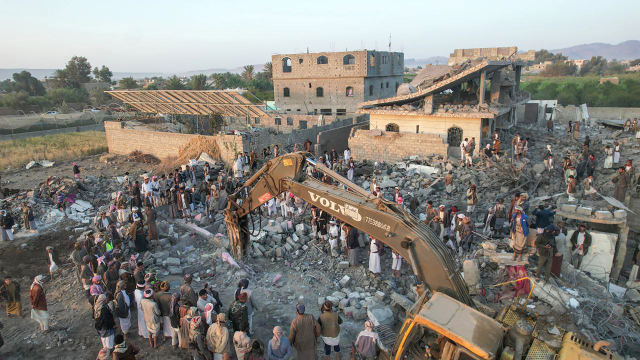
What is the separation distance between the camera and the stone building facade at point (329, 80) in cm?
3484

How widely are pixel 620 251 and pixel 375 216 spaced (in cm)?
824

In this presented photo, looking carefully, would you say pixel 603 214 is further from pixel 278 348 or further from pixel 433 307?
pixel 278 348

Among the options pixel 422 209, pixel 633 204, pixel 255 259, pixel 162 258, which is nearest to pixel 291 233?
pixel 255 259

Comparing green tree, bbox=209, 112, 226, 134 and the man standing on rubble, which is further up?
green tree, bbox=209, 112, 226, 134

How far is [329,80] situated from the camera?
118 ft

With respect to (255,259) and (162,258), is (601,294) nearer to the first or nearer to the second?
(255,259)

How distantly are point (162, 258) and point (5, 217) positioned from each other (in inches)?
242

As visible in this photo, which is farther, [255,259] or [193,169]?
[193,169]

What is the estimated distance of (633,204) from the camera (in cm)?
1340

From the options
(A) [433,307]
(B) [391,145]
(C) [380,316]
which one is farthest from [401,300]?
(B) [391,145]

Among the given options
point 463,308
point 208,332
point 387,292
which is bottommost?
point 387,292

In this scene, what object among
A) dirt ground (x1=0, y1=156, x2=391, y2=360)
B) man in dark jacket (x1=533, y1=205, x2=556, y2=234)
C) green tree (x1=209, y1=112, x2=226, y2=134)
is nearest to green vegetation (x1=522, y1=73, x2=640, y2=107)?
green tree (x1=209, y1=112, x2=226, y2=134)

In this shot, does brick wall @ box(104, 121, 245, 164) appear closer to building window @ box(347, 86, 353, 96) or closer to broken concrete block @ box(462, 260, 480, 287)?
broken concrete block @ box(462, 260, 480, 287)

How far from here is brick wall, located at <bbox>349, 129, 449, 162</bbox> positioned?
1833 cm
